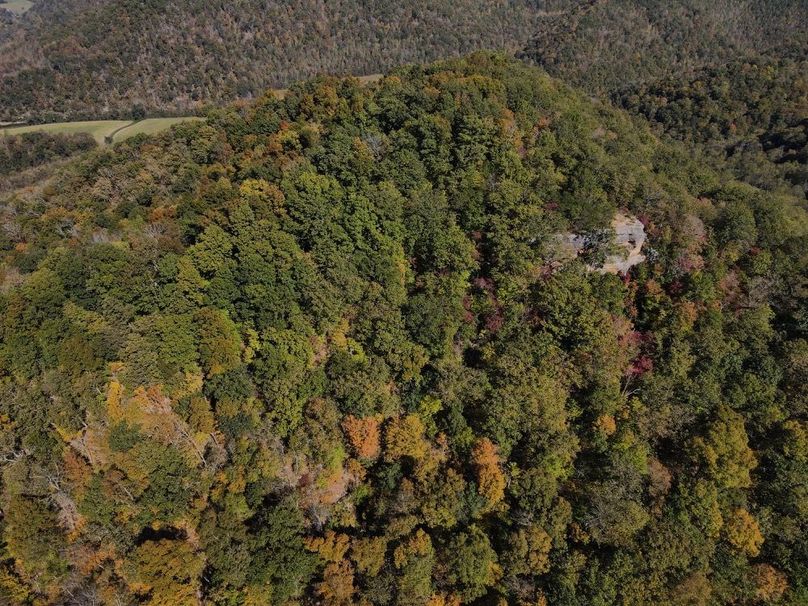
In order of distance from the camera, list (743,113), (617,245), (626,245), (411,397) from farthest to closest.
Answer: (743,113) → (626,245) → (617,245) → (411,397)

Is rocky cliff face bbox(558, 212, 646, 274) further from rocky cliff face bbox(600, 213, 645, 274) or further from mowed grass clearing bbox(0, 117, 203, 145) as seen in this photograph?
mowed grass clearing bbox(0, 117, 203, 145)

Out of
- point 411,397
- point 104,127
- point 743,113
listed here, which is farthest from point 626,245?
point 104,127

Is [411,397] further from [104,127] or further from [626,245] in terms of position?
[104,127]

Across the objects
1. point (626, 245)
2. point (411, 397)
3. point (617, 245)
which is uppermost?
point (617, 245)

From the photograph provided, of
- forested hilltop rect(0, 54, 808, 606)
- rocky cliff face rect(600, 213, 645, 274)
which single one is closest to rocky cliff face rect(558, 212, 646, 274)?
rocky cliff face rect(600, 213, 645, 274)

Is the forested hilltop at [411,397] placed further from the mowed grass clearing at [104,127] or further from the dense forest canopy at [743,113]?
the mowed grass clearing at [104,127]

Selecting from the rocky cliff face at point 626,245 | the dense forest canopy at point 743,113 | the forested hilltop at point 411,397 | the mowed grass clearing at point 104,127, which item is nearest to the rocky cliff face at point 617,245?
the rocky cliff face at point 626,245

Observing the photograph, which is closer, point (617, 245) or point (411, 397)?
point (411, 397)
